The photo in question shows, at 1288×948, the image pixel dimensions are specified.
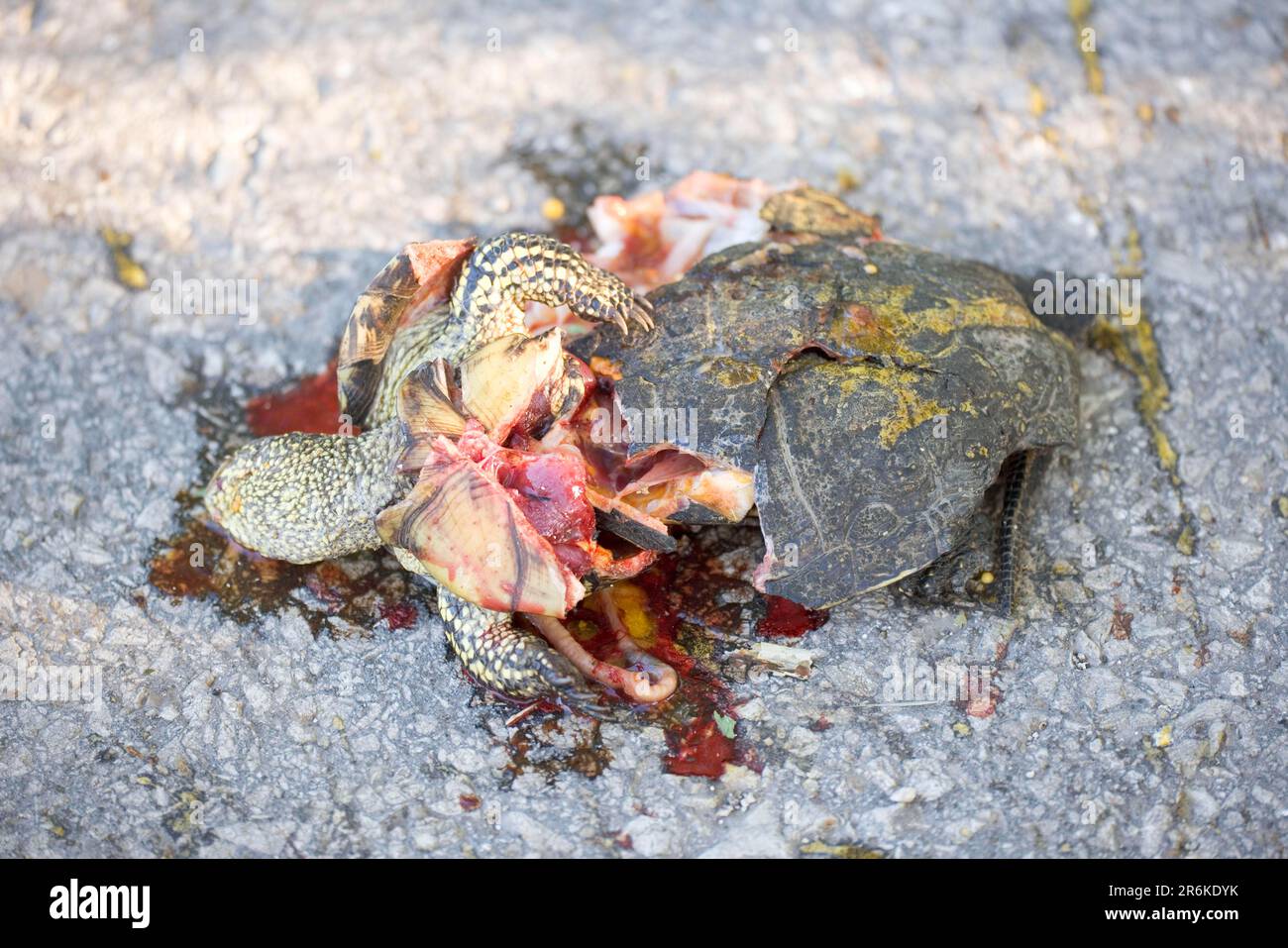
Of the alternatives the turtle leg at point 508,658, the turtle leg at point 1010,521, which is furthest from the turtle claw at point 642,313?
the turtle leg at point 1010,521

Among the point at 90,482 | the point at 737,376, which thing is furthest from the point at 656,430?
the point at 90,482

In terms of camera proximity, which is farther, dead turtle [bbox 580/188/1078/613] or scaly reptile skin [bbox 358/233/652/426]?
scaly reptile skin [bbox 358/233/652/426]

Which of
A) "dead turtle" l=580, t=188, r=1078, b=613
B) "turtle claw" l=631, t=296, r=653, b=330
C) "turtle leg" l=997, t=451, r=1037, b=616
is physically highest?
"turtle claw" l=631, t=296, r=653, b=330

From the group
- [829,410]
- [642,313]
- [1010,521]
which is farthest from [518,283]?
[1010,521]

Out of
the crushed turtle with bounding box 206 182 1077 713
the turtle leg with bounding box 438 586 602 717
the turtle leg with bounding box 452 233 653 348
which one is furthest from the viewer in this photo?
the turtle leg with bounding box 452 233 653 348

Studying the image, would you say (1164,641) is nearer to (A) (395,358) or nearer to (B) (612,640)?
(B) (612,640)

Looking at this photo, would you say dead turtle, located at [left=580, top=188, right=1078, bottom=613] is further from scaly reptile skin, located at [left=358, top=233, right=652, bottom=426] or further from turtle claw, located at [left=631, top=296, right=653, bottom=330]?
scaly reptile skin, located at [left=358, top=233, right=652, bottom=426]

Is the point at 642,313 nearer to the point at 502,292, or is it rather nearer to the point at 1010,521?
the point at 502,292

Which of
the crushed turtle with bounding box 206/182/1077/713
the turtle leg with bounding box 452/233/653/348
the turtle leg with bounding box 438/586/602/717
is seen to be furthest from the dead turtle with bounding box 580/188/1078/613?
the turtle leg with bounding box 438/586/602/717

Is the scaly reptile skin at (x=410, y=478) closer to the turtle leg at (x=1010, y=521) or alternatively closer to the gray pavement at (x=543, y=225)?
the gray pavement at (x=543, y=225)
